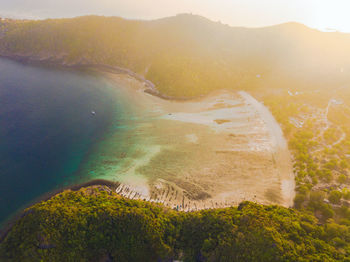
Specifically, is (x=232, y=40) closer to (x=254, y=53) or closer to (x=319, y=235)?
(x=254, y=53)

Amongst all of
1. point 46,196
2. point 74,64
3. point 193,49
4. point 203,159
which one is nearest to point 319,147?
point 203,159

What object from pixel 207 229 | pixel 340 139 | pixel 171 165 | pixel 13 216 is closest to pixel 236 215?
pixel 207 229

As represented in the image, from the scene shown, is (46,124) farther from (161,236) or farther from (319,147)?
(319,147)

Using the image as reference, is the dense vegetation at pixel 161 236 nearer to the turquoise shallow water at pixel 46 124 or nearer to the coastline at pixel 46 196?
the coastline at pixel 46 196

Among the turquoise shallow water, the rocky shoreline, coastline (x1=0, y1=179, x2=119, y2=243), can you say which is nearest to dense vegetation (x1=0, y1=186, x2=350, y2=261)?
coastline (x1=0, y1=179, x2=119, y2=243)

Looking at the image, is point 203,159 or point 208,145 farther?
point 208,145
